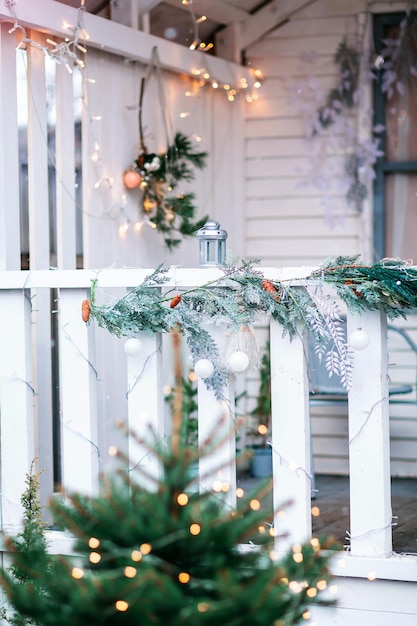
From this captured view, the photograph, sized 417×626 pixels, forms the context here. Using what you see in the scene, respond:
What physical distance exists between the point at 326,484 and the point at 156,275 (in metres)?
2.37

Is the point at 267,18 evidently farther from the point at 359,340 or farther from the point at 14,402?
the point at 359,340

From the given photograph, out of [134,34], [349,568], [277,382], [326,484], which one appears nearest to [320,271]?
[277,382]

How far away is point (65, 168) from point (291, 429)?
5.53 feet

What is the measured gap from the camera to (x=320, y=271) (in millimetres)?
2838

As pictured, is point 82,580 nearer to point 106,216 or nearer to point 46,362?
point 46,362

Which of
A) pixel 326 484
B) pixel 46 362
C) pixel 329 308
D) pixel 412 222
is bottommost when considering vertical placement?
pixel 326 484

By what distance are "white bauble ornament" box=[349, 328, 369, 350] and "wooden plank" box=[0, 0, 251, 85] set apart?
69.6 inches

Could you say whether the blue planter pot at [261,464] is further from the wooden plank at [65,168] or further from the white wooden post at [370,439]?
the white wooden post at [370,439]

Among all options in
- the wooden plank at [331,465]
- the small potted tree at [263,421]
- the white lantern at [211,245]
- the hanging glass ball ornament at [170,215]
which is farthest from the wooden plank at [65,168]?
the wooden plank at [331,465]

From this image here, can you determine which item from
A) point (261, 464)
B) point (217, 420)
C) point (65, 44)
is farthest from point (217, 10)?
point (217, 420)

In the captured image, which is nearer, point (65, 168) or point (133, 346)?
point (133, 346)

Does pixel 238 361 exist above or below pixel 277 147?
below

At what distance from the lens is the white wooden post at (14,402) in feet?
10.7

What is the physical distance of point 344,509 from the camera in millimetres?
4262
